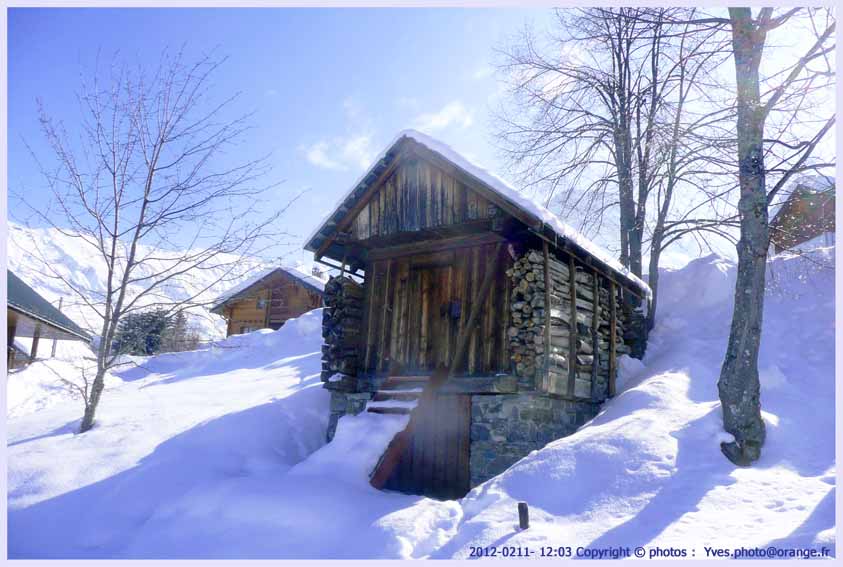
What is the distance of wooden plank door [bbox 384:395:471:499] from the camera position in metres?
9.12

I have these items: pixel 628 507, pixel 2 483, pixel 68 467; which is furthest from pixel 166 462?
pixel 628 507

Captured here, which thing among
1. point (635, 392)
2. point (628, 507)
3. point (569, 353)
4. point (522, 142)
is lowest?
point (628, 507)

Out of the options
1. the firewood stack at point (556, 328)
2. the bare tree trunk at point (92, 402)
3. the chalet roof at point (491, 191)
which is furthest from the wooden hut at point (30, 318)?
the firewood stack at point (556, 328)

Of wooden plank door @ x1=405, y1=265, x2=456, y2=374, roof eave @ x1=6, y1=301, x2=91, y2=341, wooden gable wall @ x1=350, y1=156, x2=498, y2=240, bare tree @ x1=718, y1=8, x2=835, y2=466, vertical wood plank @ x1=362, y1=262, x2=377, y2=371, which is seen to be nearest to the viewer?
bare tree @ x1=718, y1=8, x2=835, y2=466

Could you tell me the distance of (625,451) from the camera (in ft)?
23.9

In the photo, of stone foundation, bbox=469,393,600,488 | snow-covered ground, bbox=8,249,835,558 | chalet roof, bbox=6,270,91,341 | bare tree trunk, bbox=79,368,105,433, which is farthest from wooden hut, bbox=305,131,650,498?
chalet roof, bbox=6,270,91,341

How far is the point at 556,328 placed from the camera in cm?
943

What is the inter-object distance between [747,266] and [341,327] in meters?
6.55

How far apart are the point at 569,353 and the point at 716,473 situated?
3195mm

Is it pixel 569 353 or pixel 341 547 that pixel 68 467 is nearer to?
pixel 341 547

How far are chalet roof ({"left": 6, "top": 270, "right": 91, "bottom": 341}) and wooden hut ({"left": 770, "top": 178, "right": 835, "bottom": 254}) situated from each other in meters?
16.8

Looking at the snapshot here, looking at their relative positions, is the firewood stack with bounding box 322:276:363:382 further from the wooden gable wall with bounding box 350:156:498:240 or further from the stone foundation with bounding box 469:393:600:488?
the stone foundation with bounding box 469:393:600:488

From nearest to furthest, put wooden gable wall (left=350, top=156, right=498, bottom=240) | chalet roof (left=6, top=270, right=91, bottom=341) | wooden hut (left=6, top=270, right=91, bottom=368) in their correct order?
wooden gable wall (left=350, top=156, right=498, bottom=240) < chalet roof (left=6, top=270, right=91, bottom=341) < wooden hut (left=6, top=270, right=91, bottom=368)

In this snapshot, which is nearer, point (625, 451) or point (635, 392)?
point (625, 451)
